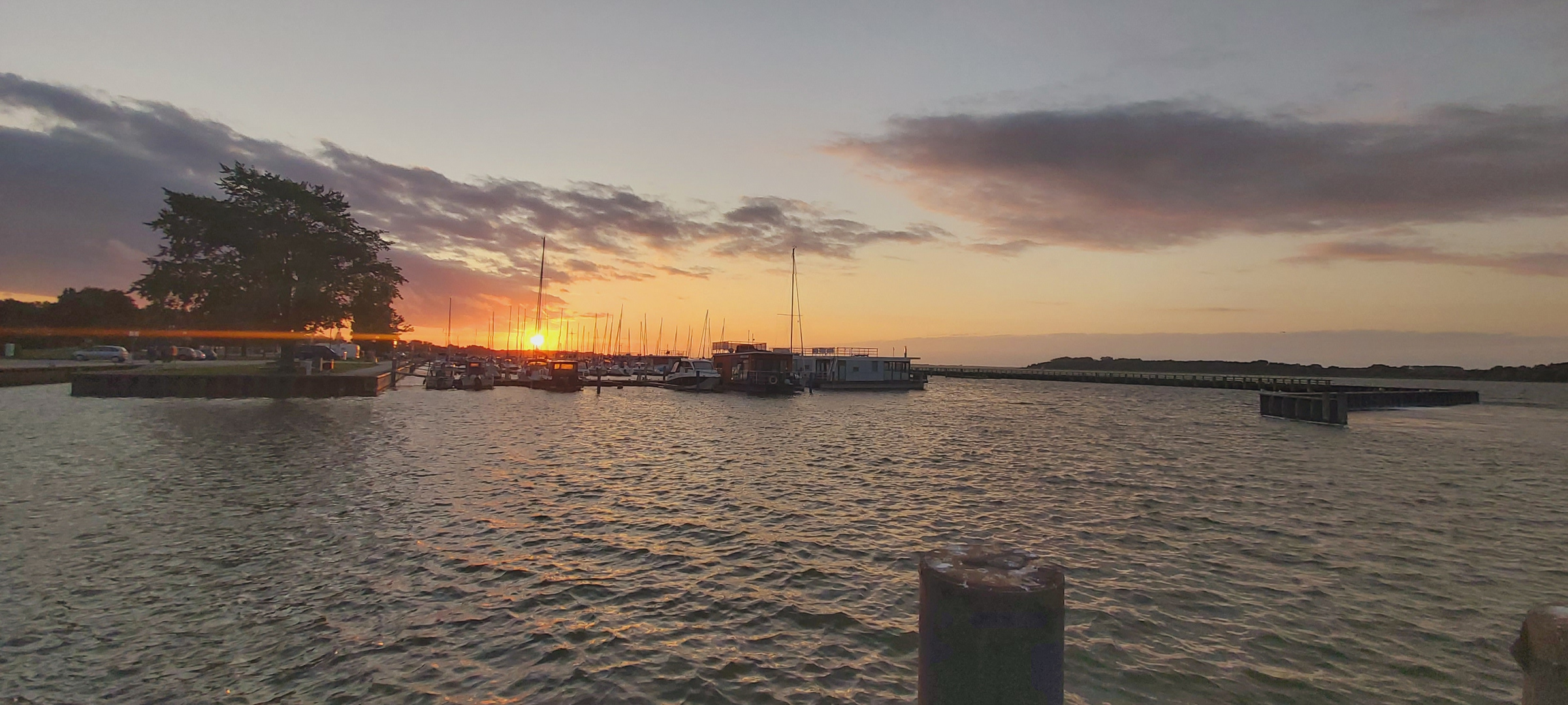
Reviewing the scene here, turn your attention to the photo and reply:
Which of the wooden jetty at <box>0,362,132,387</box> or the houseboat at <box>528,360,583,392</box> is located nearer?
the wooden jetty at <box>0,362,132,387</box>

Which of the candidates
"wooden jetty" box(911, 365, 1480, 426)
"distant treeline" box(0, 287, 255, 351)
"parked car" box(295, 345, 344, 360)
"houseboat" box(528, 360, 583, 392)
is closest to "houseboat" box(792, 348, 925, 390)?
"wooden jetty" box(911, 365, 1480, 426)

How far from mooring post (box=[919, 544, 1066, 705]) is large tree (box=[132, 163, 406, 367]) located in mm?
57530

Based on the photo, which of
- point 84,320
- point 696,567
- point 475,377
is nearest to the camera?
point 696,567

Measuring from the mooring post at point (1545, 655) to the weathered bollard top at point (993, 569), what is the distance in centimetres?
206

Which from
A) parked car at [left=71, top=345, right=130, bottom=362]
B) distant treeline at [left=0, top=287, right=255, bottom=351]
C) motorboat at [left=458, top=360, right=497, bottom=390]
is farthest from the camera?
distant treeline at [left=0, top=287, right=255, bottom=351]

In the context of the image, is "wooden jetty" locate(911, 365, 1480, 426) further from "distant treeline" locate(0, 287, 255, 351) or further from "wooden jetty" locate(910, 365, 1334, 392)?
"distant treeline" locate(0, 287, 255, 351)

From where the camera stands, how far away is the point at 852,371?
312 ft

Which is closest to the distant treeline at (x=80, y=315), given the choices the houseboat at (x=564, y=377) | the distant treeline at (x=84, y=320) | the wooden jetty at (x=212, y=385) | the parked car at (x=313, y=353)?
the distant treeline at (x=84, y=320)

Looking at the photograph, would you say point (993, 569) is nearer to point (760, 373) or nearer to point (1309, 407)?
point (1309, 407)

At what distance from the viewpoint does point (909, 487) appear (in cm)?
2089

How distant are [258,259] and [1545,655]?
198ft

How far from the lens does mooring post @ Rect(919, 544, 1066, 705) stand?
3.25 metres

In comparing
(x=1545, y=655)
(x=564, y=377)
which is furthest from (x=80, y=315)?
(x=1545, y=655)

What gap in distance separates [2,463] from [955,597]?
30.0 metres
